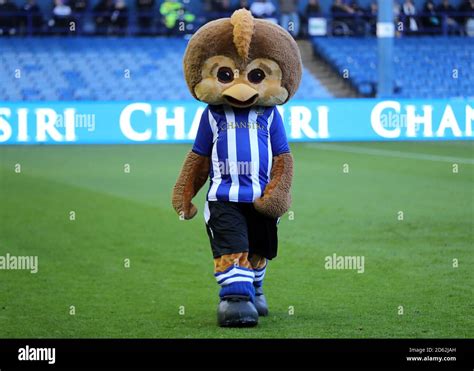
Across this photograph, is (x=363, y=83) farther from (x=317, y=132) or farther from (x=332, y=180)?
(x=332, y=180)

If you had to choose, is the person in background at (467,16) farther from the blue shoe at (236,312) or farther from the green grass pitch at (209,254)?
the blue shoe at (236,312)

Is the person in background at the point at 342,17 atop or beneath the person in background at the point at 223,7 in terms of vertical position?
beneath

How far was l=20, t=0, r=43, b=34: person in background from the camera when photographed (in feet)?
94.1

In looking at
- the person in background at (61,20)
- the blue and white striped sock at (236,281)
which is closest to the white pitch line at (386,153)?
the person in background at (61,20)

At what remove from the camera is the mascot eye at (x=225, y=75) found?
7.53 metres

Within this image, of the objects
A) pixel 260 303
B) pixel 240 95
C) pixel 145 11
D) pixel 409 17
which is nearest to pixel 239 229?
pixel 260 303

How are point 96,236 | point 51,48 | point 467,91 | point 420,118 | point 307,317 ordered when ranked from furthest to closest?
point 51,48 < point 467,91 < point 420,118 < point 96,236 < point 307,317

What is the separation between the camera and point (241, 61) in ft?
24.7

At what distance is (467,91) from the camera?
88.0 feet

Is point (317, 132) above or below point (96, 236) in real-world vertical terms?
above

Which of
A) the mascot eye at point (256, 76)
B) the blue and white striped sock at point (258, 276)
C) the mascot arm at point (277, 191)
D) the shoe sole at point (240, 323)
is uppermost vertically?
the mascot eye at point (256, 76)

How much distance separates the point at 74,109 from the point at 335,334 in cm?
1663

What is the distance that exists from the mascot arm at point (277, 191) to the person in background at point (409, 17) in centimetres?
2172

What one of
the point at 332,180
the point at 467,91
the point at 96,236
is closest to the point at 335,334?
the point at 96,236
